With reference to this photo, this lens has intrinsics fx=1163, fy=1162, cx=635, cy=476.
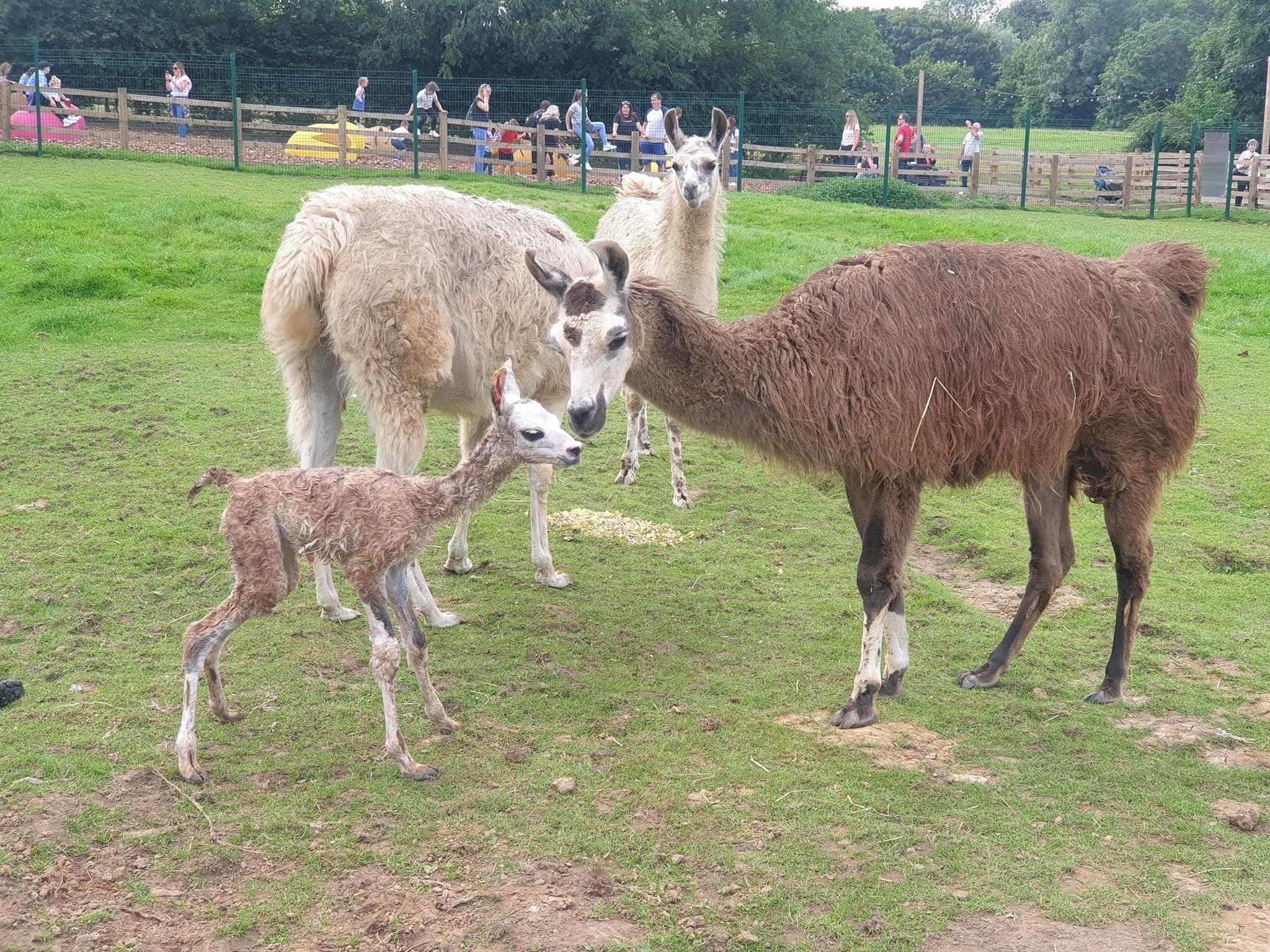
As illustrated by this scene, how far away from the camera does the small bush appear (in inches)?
925

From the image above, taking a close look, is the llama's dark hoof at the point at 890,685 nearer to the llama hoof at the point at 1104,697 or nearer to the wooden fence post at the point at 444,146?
the llama hoof at the point at 1104,697

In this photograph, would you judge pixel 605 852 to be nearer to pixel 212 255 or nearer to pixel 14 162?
pixel 212 255

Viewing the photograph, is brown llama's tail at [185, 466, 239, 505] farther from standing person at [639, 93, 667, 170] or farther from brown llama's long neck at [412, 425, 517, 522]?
A: standing person at [639, 93, 667, 170]

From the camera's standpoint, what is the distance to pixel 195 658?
434 centimetres

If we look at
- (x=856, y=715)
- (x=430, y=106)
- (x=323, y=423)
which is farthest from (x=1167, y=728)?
(x=430, y=106)

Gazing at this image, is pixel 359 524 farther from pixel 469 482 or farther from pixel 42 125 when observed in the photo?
pixel 42 125

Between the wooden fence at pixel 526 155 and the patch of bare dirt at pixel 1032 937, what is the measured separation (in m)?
17.0

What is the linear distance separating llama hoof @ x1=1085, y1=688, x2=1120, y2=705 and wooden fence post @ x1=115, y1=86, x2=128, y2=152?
19.9 m

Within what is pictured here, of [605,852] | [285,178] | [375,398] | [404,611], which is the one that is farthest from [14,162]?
[605,852]

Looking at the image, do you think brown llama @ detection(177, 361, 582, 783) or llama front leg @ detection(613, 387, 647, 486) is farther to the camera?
llama front leg @ detection(613, 387, 647, 486)

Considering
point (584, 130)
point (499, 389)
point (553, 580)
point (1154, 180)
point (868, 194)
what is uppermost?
point (584, 130)

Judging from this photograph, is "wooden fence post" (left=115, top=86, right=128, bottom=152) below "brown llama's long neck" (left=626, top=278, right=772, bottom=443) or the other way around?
the other way around

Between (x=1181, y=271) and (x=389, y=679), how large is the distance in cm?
406

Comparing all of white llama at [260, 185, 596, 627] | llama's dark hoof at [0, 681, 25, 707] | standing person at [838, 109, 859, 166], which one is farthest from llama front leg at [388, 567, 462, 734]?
standing person at [838, 109, 859, 166]
